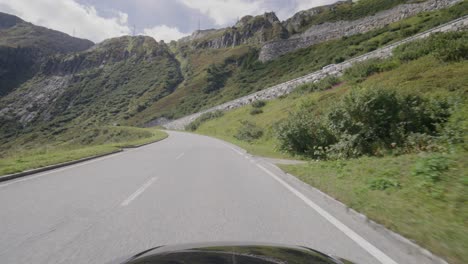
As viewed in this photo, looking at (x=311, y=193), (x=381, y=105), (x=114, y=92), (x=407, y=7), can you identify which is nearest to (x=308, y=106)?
(x=381, y=105)

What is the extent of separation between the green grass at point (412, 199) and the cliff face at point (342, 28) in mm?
71205

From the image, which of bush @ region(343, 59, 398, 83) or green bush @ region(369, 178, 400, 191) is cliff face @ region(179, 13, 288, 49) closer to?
bush @ region(343, 59, 398, 83)

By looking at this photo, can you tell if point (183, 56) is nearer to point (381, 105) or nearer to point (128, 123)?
point (128, 123)

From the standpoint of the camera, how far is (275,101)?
44.2 m

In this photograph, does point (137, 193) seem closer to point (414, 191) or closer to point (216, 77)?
point (414, 191)

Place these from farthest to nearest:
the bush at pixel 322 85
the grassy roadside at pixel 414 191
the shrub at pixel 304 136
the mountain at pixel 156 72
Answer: the mountain at pixel 156 72
the bush at pixel 322 85
the shrub at pixel 304 136
the grassy roadside at pixel 414 191

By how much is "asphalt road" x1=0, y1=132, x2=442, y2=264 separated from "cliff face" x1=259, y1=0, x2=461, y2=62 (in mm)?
74332

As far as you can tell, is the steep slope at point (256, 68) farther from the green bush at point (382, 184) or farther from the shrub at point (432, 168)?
the green bush at point (382, 184)

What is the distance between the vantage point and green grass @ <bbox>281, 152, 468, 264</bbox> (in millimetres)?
3688

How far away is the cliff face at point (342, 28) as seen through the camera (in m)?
67.9

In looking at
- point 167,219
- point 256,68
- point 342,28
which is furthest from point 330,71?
point 342,28

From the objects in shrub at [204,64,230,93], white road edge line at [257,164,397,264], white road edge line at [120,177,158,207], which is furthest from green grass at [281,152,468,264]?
shrub at [204,64,230,93]

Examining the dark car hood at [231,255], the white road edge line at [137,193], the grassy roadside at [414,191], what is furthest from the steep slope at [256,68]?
the dark car hood at [231,255]

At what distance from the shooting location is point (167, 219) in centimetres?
487
